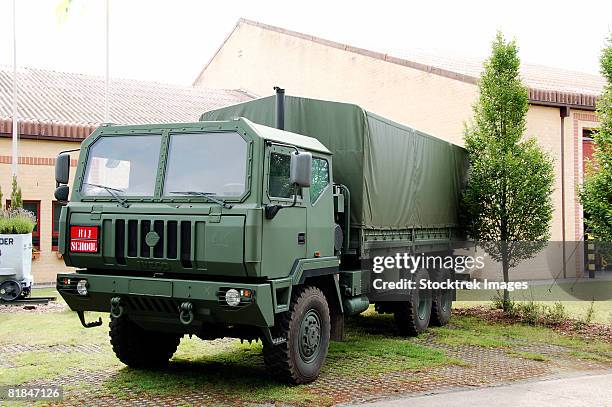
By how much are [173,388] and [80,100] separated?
1933 centimetres

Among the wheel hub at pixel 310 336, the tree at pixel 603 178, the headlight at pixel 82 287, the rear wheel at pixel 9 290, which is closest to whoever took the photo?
the headlight at pixel 82 287

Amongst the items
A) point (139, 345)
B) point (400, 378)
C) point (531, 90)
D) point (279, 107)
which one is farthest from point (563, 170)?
point (139, 345)

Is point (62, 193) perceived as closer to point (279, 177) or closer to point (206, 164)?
point (206, 164)

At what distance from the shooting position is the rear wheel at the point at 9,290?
1476 cm

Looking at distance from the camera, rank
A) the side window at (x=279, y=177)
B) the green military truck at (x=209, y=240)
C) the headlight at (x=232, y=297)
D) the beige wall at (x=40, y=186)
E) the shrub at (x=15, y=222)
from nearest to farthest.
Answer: the headlight at (x=232, y=297) < the green military truck at (x=209, y=240) < the side window at (x=279, y=177) < the shrub at (x=15, y=222) < the beige wall at (x=40, y=186)

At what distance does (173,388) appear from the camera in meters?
7.66

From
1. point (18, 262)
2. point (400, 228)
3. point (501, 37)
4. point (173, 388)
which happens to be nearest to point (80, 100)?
point (18, 262)

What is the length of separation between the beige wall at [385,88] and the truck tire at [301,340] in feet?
28.4

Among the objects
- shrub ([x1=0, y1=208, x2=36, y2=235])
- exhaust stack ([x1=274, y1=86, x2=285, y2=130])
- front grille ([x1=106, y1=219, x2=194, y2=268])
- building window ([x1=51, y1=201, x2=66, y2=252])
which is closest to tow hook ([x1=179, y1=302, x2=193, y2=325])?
front grille ([x1=106, y1=219, x2=194, y2=268])

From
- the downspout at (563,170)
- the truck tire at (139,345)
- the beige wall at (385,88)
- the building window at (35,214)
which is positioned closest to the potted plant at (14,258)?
the building window at (35,214)

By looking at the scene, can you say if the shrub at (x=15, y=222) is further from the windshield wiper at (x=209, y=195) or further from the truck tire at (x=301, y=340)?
the truck tire at (x=301, y=340)

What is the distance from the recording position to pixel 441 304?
496 inches

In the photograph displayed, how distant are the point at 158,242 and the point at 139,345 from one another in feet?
6.14

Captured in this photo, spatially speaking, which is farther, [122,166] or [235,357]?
[235,357]
